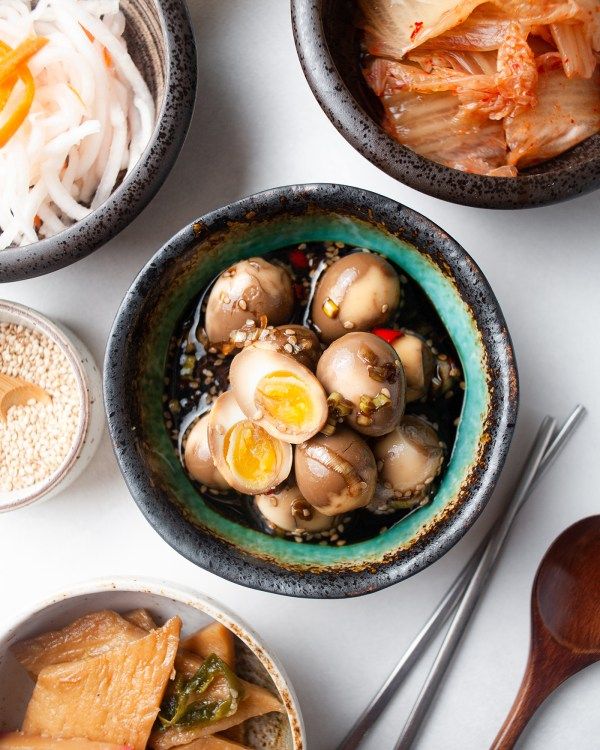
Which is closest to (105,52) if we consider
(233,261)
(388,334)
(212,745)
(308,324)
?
(233,261)

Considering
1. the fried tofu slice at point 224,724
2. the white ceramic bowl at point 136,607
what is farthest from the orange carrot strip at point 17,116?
the fried tofu slice at point 224,724

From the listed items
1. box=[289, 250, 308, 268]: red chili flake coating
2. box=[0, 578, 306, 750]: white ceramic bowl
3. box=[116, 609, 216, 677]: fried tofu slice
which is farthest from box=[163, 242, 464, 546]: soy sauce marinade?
box=[116, 609, 216, 677]: fried tofu slice

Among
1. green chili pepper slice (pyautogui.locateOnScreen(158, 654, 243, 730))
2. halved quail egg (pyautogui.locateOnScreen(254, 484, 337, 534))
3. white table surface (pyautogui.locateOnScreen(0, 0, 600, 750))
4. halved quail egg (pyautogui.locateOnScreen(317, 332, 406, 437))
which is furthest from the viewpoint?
white table surface (pyautogui.locateOnScreen(0, 0, 600, 750))

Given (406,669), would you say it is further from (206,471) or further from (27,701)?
(27,701)

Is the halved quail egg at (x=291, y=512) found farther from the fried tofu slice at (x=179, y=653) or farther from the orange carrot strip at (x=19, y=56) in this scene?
the orange carrot strip at (x=19, y=56)

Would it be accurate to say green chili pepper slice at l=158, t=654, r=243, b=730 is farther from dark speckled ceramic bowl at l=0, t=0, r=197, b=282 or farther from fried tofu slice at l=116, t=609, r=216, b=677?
dark speckled ceramic bowl at l=0, t=0, r=197, b=282
